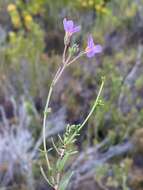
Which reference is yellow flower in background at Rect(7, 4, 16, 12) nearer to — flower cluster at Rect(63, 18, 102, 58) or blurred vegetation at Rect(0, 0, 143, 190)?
blurred vegetation at Rect(0, 0, 143, 190)

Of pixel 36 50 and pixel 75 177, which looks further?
pixel 36 50

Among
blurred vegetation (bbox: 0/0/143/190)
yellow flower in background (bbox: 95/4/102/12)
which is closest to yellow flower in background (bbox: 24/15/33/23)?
blurred vegetation (bbox: 0/0/143/190)

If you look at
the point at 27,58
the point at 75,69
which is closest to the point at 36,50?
the point at 27,58

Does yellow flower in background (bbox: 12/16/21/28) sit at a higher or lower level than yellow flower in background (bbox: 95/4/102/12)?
higher

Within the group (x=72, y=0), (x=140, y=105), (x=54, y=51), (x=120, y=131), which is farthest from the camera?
(x=72, y=0)

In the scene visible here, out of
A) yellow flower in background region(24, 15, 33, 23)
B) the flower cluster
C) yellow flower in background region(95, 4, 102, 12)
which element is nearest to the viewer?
the flower cluster

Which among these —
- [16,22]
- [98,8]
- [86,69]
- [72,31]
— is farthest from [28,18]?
[72,31]

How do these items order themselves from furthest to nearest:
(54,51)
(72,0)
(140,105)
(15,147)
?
(72,0) → (54,51) → (140,105) → (15,147)

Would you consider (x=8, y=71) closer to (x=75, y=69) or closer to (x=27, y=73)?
(x=27, y=73)

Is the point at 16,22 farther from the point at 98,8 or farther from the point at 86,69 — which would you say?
the point at 86,69
